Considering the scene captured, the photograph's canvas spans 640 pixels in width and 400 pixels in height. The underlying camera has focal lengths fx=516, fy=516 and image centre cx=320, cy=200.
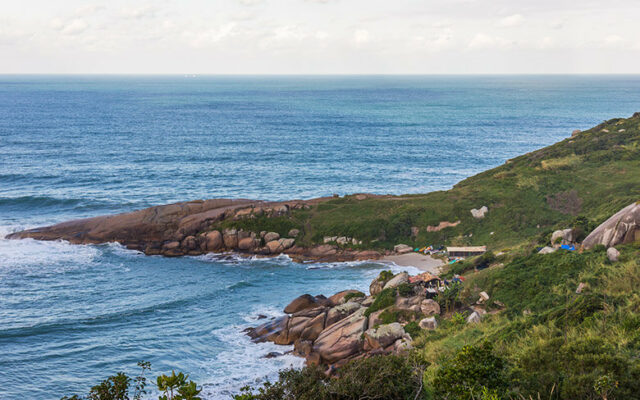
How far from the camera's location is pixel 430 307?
1373 inches

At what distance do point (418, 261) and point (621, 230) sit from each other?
20307 mm

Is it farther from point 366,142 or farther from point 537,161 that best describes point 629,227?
point 366,142

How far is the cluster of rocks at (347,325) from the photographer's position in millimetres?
31781

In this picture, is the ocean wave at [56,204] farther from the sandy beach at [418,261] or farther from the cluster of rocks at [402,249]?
the sandy beach at [418,261]

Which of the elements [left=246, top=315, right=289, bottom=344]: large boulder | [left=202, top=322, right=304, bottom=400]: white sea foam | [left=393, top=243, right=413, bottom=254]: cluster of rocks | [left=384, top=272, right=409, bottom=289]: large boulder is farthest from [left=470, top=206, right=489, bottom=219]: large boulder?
[left=202, top=322, right=304, bottom=400]: white sea foam

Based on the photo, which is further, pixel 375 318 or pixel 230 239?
pixel 230 239

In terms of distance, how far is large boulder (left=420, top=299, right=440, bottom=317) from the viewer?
34.6m

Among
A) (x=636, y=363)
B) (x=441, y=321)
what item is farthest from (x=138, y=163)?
(x=636, y=363)

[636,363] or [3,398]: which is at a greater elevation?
[636,363]

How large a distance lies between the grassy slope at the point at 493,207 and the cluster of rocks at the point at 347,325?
1735 centimetres

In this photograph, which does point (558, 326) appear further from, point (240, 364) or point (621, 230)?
point (240, 364)

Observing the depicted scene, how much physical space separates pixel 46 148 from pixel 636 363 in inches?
4488

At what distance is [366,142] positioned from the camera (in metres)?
125

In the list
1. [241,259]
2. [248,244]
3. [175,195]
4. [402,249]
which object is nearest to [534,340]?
[402,249]
